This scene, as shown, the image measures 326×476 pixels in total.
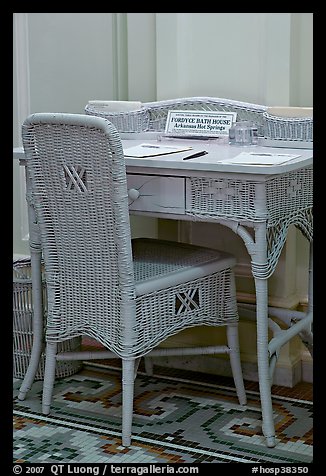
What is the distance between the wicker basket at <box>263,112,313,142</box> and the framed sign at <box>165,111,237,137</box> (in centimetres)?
13

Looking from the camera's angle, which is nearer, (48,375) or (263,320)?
(263,320)

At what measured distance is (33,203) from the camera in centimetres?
236

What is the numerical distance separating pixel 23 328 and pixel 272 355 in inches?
35.1

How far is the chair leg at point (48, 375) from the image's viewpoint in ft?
7.88

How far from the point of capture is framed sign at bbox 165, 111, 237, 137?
8.54ft

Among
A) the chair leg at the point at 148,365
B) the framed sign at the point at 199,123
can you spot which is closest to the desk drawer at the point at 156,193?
the framed sign at the point at 199,123

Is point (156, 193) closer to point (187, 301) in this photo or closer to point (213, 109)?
point (187, 301)

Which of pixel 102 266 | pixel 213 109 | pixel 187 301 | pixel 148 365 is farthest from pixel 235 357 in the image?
pixel 213 109

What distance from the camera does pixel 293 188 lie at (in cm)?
229

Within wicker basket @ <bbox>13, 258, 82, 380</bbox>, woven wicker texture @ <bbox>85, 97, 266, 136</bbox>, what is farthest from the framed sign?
wicker basket @ <bbox>13, 258, 82, 380</bbox>

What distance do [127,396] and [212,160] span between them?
694 mm

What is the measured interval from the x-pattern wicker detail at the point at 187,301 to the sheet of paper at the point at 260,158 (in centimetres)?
41

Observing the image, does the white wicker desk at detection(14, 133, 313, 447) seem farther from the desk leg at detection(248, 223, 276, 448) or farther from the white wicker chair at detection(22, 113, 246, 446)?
the white wicker chair at detection(22, 113, 246, 446)
